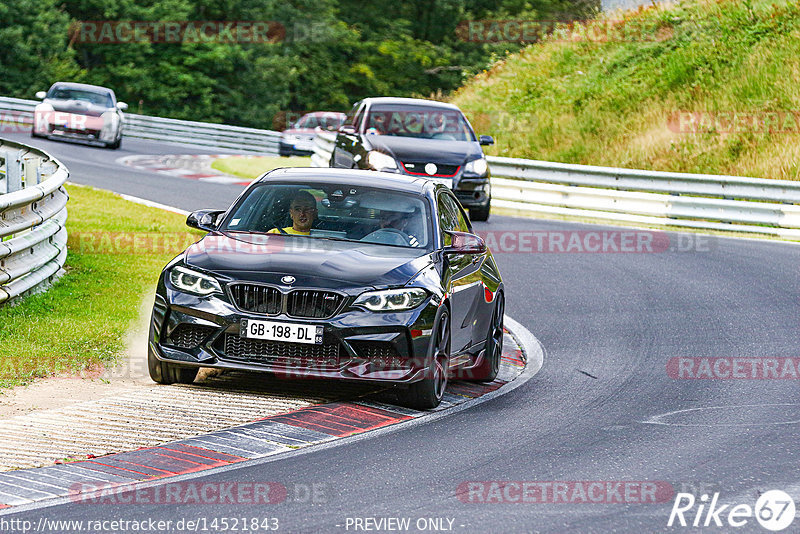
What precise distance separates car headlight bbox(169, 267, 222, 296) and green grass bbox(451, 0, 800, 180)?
1909cm

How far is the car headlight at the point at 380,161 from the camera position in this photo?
19.4 m

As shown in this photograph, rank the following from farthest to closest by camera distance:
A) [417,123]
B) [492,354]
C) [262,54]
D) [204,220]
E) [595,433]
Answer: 1. [262,54]
2. [417,123]
3. [492,354]
4. [204,220]
5. [595,433]

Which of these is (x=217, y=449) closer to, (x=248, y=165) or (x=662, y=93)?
(x=662, y=93)

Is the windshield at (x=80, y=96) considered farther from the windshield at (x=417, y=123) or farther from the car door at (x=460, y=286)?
the car door at (x=460, y=286)

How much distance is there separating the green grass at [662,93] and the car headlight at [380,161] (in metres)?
9.70

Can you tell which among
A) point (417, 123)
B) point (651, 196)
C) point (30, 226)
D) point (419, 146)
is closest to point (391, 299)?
point (30, 226)

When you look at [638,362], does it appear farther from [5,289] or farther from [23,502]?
[23,502]

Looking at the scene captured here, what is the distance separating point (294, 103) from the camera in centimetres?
6769

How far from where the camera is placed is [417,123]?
21.0 metres

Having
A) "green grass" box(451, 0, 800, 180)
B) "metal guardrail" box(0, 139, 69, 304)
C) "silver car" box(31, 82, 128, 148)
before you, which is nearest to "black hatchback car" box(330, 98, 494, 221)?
"metal guardrail" box(0, 139, 69, 304)

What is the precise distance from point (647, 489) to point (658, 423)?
6.33 feet

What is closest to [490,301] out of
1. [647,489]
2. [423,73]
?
[647,489]

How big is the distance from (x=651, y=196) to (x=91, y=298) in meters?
13.9

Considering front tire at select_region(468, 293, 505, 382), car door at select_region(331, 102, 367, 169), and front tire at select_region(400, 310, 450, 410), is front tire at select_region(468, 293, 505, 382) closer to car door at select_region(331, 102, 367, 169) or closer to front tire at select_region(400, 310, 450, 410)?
front tire at select_region(400, 310, 450, 410)
